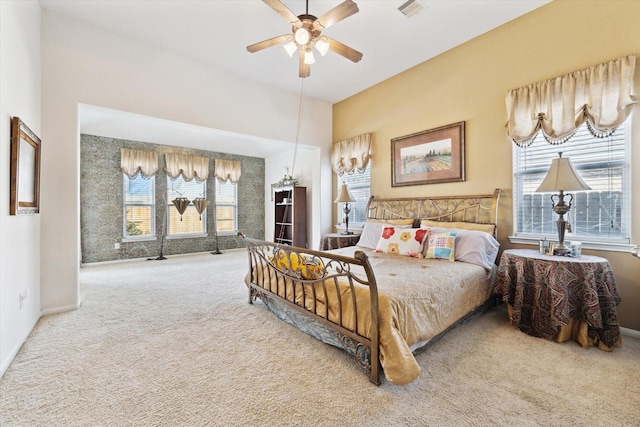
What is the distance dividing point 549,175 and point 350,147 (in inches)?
116

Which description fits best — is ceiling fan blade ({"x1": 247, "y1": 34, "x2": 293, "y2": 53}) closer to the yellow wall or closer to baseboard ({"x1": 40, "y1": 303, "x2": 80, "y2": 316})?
the yellow wall

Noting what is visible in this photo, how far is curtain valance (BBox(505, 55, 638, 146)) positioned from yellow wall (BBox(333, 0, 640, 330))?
0.43ft

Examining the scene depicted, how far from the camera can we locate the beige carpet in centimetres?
148

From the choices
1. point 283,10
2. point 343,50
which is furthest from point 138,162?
point 343,50

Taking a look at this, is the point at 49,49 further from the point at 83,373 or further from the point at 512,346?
the point at 512,346

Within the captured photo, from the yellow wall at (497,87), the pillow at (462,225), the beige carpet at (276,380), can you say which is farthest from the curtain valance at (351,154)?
the beige carpet at (276,380)

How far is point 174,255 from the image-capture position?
6348mm

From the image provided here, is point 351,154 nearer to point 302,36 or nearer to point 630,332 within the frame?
point 302,36

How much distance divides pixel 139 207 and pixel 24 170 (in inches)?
154

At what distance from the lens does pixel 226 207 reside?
7105 mm

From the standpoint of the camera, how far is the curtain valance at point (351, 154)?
4605mm

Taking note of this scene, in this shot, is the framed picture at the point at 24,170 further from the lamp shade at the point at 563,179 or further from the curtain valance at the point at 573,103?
the curtain valance at the point at 573,103

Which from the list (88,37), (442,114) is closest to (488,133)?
(442,114)

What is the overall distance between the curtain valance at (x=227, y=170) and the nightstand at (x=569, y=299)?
624 cm
